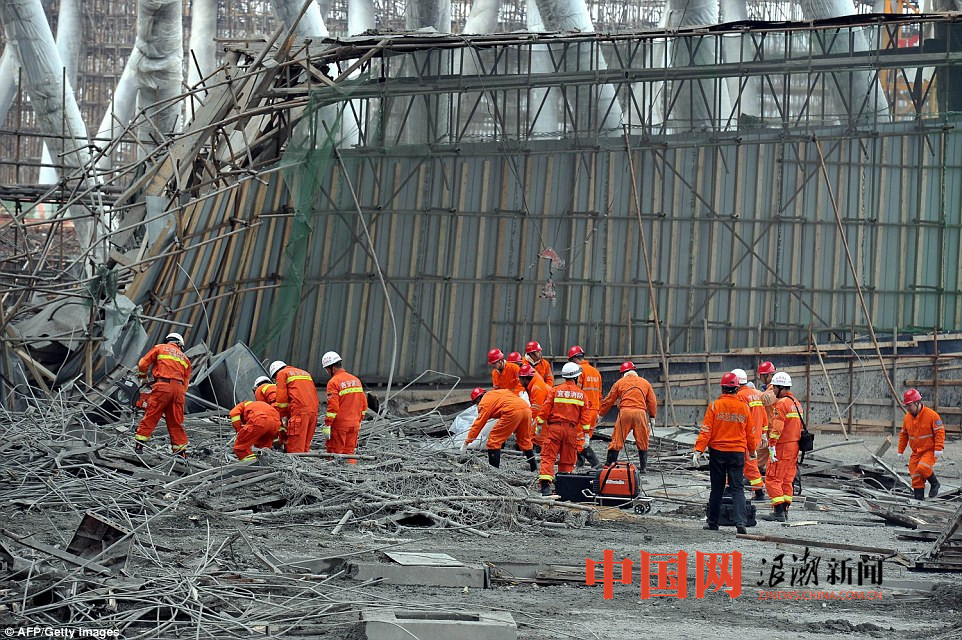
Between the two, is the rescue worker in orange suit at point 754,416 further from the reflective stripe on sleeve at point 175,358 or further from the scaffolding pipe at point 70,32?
the scaffolding pipe at point 70,32

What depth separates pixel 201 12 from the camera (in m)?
41.1

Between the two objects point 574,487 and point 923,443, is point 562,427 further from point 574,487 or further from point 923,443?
point 923,443

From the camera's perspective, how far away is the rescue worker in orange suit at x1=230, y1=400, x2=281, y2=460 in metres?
14.2

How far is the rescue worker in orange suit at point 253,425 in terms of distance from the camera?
46.7 feet

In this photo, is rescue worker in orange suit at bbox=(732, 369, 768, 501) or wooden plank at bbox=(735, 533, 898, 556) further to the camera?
rescue worker in orange suit at bbox=(732, 369, 768, 501)

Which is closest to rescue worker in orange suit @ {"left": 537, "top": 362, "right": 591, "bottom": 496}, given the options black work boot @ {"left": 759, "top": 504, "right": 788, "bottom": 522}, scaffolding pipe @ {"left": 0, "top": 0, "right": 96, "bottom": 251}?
black work boot @ {"left": 759, "top": 504, "right": 788, "bottom": 522}

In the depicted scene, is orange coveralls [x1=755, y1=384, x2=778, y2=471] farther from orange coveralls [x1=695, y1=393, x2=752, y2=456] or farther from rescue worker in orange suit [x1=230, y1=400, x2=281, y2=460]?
rescue worker in orange suit [x1=230, y1=400, x2=281, y2=460]

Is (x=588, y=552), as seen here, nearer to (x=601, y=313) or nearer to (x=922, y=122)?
(x=601, y=313)

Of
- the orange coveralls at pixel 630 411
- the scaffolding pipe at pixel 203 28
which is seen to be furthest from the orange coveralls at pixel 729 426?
the scaffolding pipe at pixel 203 28

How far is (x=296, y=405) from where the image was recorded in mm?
14711

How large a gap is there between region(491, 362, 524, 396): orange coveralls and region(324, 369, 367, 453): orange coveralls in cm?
338

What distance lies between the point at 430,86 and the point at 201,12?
780 inches

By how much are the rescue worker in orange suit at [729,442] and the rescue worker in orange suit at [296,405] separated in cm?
452

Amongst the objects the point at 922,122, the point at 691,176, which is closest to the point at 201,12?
the point at 691,176
